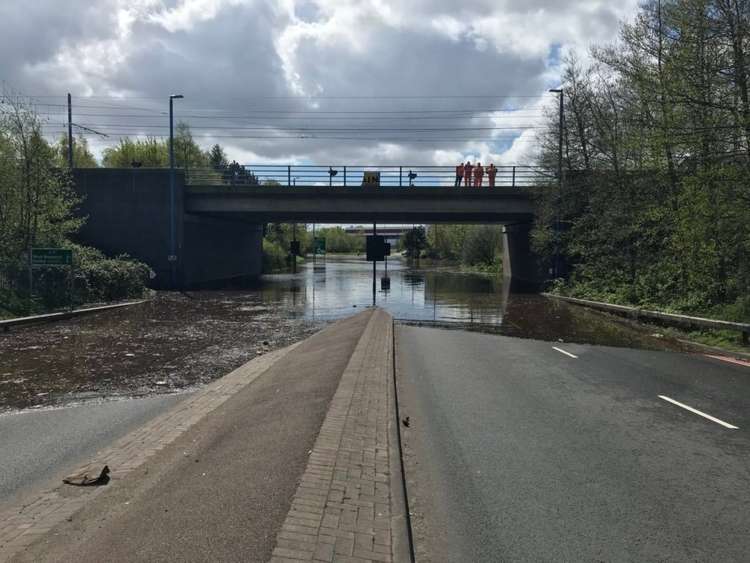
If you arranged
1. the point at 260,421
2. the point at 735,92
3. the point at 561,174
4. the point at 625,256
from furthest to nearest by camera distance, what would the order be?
the point at 561,174
the point at 625,256
the point at 735,92
the point at 260,421

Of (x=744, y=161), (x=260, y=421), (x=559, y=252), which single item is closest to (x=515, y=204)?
(x=559, y=252)

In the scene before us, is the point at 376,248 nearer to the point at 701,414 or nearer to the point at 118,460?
the point at 701,414

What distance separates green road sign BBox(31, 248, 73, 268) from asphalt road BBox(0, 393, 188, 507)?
14787mm

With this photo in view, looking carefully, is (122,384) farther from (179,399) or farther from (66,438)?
(66,438)

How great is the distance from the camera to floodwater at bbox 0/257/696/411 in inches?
416

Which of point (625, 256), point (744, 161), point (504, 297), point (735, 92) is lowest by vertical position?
point (504, 297)

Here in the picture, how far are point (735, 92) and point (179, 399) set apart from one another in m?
15.2

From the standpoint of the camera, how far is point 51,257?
854 inches

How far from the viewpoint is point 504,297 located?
1296 inches

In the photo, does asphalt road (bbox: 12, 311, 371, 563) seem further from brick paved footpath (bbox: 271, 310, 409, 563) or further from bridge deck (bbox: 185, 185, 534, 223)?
bridge deck (bbox: 185, 185, 534, 223)

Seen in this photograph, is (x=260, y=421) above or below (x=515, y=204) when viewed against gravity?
below

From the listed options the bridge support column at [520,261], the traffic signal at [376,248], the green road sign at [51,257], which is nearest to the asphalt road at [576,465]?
the traffic signal at [376,248]

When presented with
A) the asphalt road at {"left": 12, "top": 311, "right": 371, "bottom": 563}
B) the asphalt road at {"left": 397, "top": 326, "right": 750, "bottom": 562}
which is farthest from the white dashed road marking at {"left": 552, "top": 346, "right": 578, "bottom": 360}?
the asphalt road at {"left": 12, "top": 311, "right": 371, "bottom": 563}

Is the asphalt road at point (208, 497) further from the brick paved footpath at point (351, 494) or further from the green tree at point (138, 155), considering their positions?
the green tree at point (138, 155)
